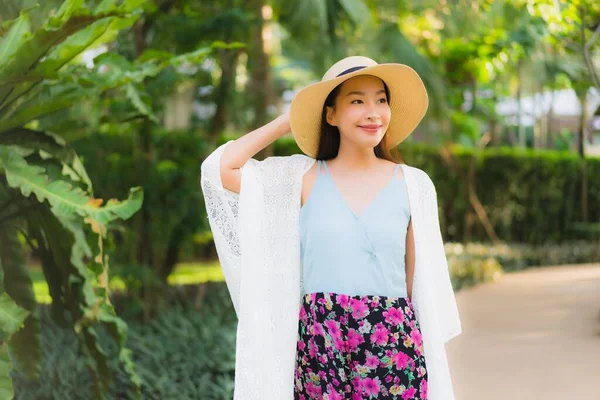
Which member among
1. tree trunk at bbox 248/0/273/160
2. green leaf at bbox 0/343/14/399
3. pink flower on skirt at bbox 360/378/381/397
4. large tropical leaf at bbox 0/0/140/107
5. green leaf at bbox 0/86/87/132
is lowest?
green leaf at bbox 0/343/14/399

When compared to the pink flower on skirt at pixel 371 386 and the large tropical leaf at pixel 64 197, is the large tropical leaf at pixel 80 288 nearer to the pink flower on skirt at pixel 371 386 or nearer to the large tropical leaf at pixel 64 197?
the large tropical leaf at pixel 64 197

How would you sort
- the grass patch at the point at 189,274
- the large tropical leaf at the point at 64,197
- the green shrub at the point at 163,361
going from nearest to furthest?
the large tropical leaf at the point at 64,197, the green shrub at the point at 163,361, the grass patch at the point at 189,274

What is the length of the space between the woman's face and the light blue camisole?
163mm

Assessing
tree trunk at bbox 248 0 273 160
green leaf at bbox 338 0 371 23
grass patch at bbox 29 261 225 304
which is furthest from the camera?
grass patch at bbox 29 261 225 304

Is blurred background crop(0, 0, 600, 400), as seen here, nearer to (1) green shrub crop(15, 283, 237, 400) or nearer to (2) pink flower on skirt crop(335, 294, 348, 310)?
(1) green shrub crop(15, 283, 237, 400)

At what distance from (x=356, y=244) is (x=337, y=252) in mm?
59

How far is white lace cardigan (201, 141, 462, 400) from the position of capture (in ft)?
7.84

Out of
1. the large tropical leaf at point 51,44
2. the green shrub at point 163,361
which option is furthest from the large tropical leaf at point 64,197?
the green shrub at point 163,361

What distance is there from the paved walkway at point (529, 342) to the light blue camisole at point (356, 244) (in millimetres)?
2845

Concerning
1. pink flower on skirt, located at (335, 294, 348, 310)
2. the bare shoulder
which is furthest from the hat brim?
pink flower on skirt, located at (335, 294, 348, 310)

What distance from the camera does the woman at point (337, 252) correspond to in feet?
7.48

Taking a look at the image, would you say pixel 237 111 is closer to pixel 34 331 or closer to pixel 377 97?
pixel 34 331

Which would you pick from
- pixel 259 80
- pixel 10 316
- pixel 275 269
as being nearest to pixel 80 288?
pixel 10 316

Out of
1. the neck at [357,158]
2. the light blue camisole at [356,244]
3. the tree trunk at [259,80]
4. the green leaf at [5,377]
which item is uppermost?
the tree trunk at [259,80]
